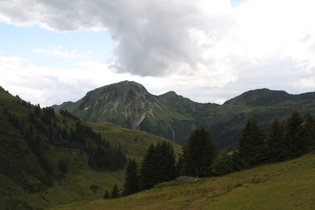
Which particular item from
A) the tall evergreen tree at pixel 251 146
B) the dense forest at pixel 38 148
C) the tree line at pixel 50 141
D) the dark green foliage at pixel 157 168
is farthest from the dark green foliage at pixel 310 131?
the tree line at pixel 50 141

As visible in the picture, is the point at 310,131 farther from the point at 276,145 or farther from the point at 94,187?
the point at 94,187

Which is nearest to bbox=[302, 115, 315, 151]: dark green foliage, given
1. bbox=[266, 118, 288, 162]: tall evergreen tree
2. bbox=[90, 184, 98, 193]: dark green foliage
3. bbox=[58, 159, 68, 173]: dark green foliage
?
bbox=[266, 118, 288, 162]: tall evergreen tree

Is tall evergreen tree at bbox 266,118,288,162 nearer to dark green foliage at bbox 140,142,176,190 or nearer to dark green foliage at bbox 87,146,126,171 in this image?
dark green foliage at bbox 140,142,176,190

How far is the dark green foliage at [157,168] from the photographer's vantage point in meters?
66.7

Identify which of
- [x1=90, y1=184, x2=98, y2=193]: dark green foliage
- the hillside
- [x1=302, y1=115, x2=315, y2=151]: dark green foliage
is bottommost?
[x1=90, y1=184, x2=98, y2=193]: dark green foliage

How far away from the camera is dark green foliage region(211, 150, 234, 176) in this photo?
201 feet

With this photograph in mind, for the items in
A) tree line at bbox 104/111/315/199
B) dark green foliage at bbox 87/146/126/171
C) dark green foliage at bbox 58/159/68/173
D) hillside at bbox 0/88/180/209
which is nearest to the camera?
tree line at bbox 104/111/315/199

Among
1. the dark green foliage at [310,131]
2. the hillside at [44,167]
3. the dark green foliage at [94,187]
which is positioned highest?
the dark green foliage at [310,131]

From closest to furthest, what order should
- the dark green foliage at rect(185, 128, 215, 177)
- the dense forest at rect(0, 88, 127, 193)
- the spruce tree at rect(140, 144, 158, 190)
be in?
the dark green foliage at rect(185, 128, 215, 177) < the spruce tree at rect(140, 144, 158, 190) < the dense forest at rect(0, 88, 127, 193)

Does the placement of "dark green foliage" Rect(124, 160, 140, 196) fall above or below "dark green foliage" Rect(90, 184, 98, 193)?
above

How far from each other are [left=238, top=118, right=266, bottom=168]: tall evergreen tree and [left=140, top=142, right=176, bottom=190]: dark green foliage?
2016 cm

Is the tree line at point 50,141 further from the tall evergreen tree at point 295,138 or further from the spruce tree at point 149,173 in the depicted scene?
the tall evergreen tree at point 295,138

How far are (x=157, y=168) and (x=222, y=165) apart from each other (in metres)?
18.1

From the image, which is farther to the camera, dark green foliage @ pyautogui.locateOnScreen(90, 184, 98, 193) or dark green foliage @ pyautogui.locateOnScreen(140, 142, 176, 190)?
dark green foliage @ pyautogui.locateOnScreen(90, 184, 98, 193)
